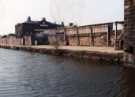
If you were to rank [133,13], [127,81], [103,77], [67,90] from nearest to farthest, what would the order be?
[67,90] < [127,81] < [103,77] < [133,13]

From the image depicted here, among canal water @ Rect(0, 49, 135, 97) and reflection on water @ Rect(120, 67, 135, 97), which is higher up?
reflection on water @ Rect(120, 67, 135, 97)

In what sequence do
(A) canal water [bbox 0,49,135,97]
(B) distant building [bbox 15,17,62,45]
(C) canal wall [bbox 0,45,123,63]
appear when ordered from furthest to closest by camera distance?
(B) distant building [bbox 15,17,62,45] < (C) canal wall [bbox 0,45,123,63] < (A) canal water [bbox 0,49,135,97]

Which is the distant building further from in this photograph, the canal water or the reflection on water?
the reflection on water

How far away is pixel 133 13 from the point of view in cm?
3319

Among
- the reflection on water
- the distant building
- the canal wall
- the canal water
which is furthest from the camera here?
the distant building

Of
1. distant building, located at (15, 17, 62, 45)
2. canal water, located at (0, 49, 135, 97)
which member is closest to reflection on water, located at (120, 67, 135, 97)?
canal water, located at (0, 49, 135, 97)

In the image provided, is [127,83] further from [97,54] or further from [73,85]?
[97,54]

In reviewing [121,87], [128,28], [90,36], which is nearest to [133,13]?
[128,28]

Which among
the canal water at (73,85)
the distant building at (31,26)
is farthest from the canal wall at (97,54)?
the distant building at (31,26)

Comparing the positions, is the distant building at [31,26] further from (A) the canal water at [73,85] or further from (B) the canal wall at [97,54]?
(A) the canal water at [73,85]

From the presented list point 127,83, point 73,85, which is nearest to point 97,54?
point 127,83

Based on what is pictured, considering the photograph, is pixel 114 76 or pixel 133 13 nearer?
pixel 114 76

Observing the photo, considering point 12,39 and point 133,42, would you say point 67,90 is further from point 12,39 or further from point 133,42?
point 12,39

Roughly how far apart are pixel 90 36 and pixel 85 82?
32.6m
